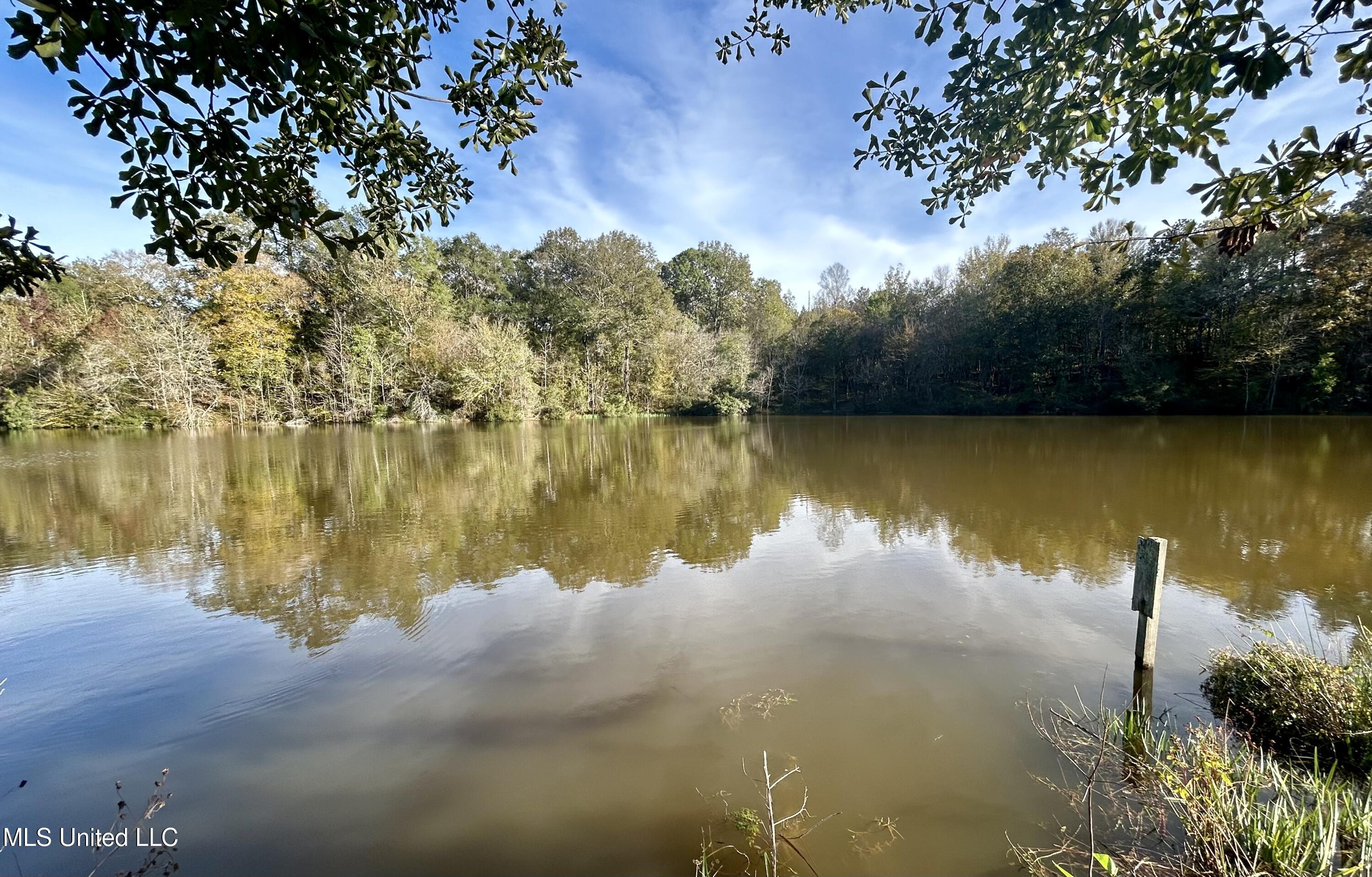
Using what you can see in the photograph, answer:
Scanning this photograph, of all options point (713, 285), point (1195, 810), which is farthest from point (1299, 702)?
point (713, 285)

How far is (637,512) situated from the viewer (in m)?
10.1

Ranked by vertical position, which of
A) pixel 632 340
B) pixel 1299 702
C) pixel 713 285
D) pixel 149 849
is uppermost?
pixel 713 285

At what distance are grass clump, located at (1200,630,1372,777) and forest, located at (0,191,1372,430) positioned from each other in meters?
30.3

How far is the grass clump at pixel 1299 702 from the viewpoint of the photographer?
2.96 m

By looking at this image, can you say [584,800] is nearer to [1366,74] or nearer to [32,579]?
[1366,74]

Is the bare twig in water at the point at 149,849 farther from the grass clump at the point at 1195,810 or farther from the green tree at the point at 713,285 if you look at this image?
the green tree at the point at 713,285

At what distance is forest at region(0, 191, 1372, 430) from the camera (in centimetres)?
2695

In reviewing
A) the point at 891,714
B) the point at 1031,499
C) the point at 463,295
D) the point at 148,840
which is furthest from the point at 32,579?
the point at 463,295

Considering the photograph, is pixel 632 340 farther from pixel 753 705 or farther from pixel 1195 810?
pixel 1195 810

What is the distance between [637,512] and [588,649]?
5342 millimetres

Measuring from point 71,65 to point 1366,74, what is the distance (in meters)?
4.62

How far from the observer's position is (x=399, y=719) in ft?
12.2

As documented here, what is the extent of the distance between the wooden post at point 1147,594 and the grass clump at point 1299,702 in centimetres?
37

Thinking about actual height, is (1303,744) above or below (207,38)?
below
